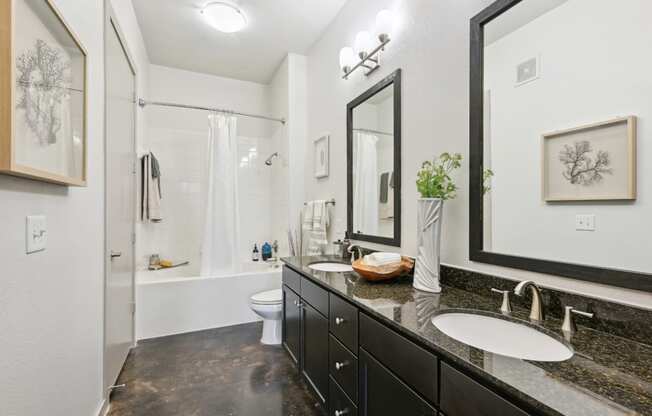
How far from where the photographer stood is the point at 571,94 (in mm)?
970

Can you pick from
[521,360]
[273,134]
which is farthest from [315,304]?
[273,134]

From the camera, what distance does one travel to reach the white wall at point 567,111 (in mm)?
820

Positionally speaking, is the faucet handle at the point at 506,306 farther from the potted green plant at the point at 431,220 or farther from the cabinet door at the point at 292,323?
the cabinet door at the point at 292,323

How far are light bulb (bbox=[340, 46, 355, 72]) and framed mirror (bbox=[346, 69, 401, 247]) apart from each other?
0.90 feet

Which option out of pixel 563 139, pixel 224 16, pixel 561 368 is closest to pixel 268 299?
pixel 561 368

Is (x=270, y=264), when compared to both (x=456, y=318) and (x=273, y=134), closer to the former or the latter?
(x=273, y=134)

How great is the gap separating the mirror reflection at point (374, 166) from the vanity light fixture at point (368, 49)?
25 cm

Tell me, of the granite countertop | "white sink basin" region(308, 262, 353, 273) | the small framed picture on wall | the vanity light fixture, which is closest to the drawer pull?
the granite countertop

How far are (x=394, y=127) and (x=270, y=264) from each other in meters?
2.43

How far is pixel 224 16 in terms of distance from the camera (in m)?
2.42

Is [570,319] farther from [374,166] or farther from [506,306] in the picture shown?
[374,166]

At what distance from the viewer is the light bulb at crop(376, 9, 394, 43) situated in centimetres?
185

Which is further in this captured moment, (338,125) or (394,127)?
(338,125)

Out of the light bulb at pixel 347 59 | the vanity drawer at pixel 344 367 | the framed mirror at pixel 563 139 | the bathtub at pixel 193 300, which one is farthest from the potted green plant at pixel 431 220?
the bathtub at pixel 193 300
